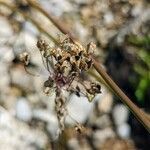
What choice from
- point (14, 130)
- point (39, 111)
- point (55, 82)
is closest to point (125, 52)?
point (39, 111)

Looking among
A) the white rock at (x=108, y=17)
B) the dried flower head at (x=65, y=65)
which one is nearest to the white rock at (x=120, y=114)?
the white rock at (x=108, y=17)

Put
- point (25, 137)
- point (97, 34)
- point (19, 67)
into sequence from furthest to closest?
1. point (97, 34)
2. point (19, 67)
3. point (25, 137)

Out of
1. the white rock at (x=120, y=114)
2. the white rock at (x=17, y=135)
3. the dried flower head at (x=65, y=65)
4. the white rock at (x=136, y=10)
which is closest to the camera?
the dried flower head at (x=65, y=65)

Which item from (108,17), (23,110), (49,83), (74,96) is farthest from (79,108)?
(49,83)

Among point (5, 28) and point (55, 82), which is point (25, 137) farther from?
point (55, 82)

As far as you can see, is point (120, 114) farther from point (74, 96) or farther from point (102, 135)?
point (74, 96)

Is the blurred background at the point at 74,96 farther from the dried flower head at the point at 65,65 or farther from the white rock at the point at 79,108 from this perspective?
the dried flower head at the point at 65,65

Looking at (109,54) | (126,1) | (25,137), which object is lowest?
(25,137)
